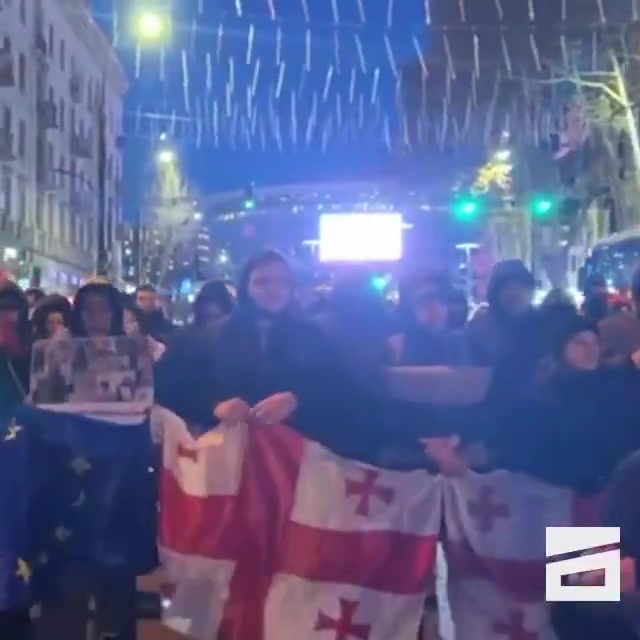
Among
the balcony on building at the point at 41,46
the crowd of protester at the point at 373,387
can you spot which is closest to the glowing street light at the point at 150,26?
the crowd of protester at the point at 373,387

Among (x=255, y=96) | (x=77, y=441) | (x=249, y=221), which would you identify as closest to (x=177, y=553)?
(x=77, y=441)

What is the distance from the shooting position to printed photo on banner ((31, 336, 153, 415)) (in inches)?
236

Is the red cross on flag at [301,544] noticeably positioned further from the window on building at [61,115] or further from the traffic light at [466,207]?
the window on building at [61,115]

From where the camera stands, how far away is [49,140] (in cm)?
4988

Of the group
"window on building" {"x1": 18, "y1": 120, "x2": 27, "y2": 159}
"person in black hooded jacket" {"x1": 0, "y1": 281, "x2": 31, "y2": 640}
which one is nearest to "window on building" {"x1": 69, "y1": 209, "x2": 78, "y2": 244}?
"window on building" {"x1": 18, "y1": 120, "x2": 27, "y2": 159}

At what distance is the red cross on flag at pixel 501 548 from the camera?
535 centimetres

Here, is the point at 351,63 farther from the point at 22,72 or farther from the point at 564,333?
the point at 564,333

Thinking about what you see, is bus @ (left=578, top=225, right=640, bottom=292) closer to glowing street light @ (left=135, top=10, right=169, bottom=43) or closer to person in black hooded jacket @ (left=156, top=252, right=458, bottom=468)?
glowing street light @ (left=135, top=10, right=169, bottom=43)

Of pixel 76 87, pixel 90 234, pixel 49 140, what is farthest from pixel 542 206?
pixel 90 234

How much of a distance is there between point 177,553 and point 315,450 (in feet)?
2.49

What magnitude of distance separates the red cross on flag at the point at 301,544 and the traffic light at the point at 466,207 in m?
21.6

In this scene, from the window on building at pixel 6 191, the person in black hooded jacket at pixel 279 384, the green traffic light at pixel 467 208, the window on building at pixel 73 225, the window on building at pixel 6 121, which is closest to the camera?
the person in black hooded jacket at pixel 279 384

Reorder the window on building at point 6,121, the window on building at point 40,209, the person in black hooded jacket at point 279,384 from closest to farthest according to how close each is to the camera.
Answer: the person in black hooded jacket at point 279,384
the window on building at point 6,121
the window on building at point 40,209

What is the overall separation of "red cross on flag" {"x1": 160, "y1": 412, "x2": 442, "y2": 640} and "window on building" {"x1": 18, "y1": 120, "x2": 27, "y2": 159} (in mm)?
40693
